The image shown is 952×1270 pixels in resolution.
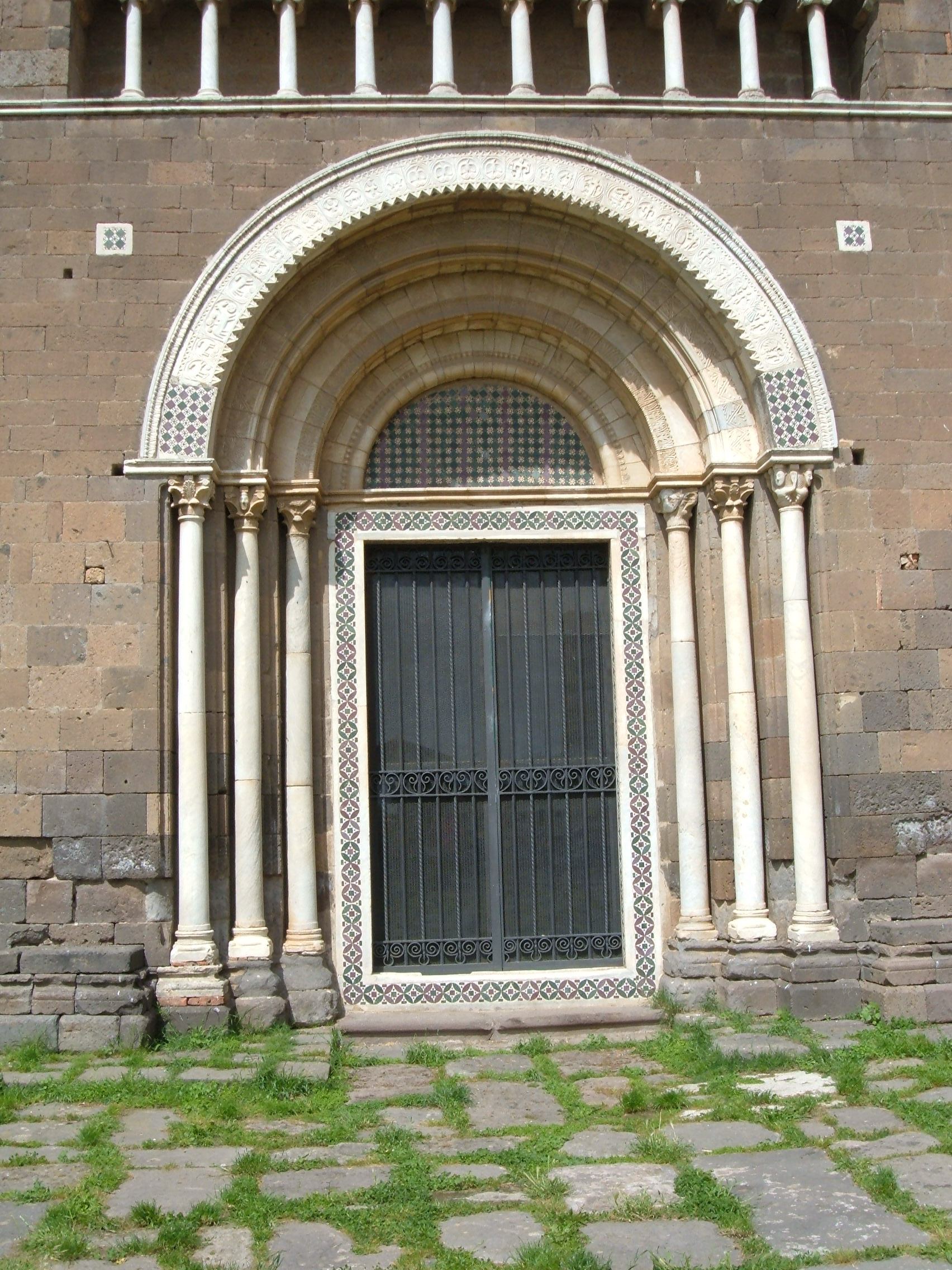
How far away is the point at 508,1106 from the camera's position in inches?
291

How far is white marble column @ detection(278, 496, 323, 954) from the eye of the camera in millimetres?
9828

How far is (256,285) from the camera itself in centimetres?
977

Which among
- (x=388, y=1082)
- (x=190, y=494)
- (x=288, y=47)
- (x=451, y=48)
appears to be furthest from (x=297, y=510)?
(x=388, y=1082)

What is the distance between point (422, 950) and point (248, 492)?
3.78 meters

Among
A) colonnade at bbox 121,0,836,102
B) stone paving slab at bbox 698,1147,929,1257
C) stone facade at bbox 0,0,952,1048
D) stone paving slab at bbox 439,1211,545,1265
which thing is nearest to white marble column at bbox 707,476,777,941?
stone facade at bbox 0,0,952,1048

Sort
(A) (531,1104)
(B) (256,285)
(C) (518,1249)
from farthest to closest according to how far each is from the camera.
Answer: (B) (256,285), (A) (531,1104), (C) (518,1249)

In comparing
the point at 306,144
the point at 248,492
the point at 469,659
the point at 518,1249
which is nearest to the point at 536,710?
the point at 469,659

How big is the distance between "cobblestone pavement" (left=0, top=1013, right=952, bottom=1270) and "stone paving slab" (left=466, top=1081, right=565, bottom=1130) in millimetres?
25

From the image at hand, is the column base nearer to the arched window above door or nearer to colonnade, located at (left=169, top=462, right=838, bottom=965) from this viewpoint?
colonnade, located at (left=169, top=462, right=838, bottom=965)

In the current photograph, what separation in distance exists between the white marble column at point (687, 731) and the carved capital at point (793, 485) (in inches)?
30.9

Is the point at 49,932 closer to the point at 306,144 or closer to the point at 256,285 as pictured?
the point at 256,285

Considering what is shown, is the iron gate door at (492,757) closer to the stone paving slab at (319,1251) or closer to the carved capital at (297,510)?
the carved capital at (297,510)

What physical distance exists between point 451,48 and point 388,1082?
25.7 ft

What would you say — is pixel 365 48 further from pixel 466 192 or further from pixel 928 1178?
pixel 928 1178
